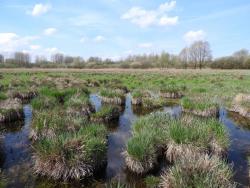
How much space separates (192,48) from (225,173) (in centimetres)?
8523

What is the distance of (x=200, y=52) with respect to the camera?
8706cm

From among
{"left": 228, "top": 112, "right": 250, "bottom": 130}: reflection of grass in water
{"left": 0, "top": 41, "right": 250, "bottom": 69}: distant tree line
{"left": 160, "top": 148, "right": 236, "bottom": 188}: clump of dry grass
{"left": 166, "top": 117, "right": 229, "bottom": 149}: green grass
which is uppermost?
{"left": 0, "top": 41, "right": 250, "bottom": 69}: distant tree line

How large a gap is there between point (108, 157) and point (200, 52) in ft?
270

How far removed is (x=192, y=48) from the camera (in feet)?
291

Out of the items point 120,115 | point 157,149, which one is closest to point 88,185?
point 157,149

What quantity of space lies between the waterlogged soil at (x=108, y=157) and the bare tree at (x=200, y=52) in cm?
7286

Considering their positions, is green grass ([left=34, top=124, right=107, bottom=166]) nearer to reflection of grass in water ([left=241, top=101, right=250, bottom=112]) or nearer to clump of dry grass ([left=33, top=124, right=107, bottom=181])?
clump of dry grass ([left=33, top=124, right=107, bottom=181])

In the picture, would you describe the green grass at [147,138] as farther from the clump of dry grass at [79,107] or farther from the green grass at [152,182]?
the clump of dry grass at [79,107]

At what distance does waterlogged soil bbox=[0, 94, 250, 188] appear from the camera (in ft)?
26.5

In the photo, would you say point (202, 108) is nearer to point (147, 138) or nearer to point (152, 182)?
point (147, 138)

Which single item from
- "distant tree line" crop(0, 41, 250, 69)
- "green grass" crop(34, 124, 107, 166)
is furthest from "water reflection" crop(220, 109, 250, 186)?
"distant tree line" crop(0, 41, 250, 69)

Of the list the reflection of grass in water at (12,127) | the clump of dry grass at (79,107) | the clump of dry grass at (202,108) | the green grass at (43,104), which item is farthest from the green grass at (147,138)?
the green grass at (43,104)

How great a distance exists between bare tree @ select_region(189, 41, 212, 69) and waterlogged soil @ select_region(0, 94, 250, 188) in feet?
239

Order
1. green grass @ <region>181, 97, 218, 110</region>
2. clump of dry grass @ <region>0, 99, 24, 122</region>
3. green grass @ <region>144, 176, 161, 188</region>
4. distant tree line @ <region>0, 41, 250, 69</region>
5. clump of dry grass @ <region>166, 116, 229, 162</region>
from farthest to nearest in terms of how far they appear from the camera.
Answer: distant tree line @ <region>0, 41, 250, 69</region>, green grass @ <region>181, 97, 218, 110</region>, clump of dry grass @ <region>0, 99, 24, 122</region>, clump of dry grass @ <region>166, 116, 229, 162</region>, green grass @ <region>144, 176, 161, 188</region>
